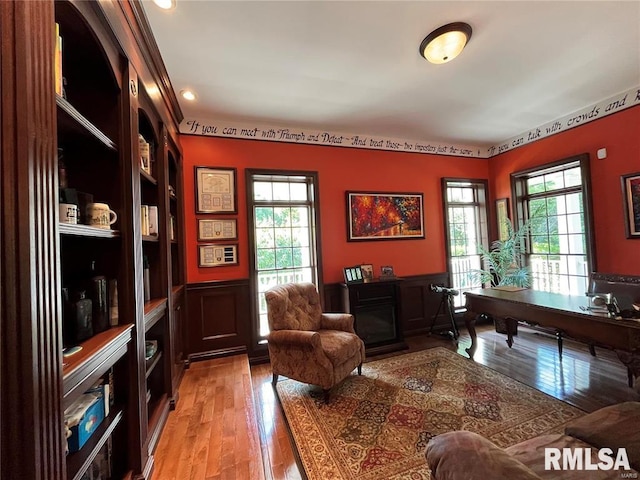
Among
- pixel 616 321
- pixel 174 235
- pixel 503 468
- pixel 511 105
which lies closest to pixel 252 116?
pixel 174 235

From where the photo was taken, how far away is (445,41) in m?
2.12

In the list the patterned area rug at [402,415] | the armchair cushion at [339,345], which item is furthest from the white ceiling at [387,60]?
the patterned area rug at [402,415]

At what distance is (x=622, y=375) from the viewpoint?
2789mm

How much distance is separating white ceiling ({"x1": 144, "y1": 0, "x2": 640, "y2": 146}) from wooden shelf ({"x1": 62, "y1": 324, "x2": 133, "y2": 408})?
199 cm

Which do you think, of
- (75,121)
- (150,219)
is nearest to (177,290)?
(150,219)

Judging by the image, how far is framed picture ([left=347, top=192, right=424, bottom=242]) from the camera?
4.13m

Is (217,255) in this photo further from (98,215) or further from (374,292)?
(98,215)

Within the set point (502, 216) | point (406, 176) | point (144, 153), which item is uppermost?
point (406, 176)

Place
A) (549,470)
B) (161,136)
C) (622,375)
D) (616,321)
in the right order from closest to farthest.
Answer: (549,470), (616,321), (161,136), (622,375)

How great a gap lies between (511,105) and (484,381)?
3.13 m

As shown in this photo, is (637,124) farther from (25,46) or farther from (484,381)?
(25,46)

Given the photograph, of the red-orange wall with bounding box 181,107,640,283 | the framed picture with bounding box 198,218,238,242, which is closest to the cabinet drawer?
the red-orange wall with bounding box 181,107,640,283

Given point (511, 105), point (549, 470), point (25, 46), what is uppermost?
point (511, 105)

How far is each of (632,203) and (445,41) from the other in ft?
9.85
